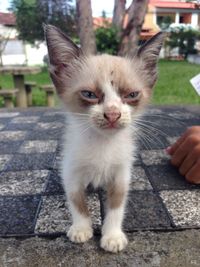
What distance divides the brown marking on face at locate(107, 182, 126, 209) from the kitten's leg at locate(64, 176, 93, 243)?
0.29 feet

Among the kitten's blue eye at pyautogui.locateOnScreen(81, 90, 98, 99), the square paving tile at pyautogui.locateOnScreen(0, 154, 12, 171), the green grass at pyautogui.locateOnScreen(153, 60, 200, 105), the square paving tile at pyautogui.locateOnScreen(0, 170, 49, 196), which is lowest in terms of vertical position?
the green grass at pyautogui.locateOnScreen(153, 60, 200, 105)

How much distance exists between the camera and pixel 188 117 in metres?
2.51

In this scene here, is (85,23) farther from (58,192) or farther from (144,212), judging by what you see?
(144,212)

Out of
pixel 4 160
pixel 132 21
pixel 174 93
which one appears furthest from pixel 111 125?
pixel 174 93

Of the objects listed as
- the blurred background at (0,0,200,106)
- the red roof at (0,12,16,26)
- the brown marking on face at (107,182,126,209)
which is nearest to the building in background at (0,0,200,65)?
the blurred background at (0,0,200,106)

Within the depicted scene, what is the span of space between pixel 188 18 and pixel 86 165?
16595 mm

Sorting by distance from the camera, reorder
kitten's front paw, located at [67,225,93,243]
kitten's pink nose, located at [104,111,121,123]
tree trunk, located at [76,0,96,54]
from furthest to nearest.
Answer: tree trunk, located at [76,0,96,54] < kitten's front paw, located at [67,225,93,243] < kitten's pink nose, located at [104,111,121,123]

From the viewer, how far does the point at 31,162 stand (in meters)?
1.67

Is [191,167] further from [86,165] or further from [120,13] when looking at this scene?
[120,13]

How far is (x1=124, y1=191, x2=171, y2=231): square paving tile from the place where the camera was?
1110 mm

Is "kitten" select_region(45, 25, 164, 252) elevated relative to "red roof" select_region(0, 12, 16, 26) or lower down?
lower down

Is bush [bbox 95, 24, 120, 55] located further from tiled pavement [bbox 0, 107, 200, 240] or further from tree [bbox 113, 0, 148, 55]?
tiled pavement [bbox 0, 107, 200, 240]

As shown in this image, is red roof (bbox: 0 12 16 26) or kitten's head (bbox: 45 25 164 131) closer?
kitten's head (bbox: 45 25 164 131)

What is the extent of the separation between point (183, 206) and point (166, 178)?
247mm
